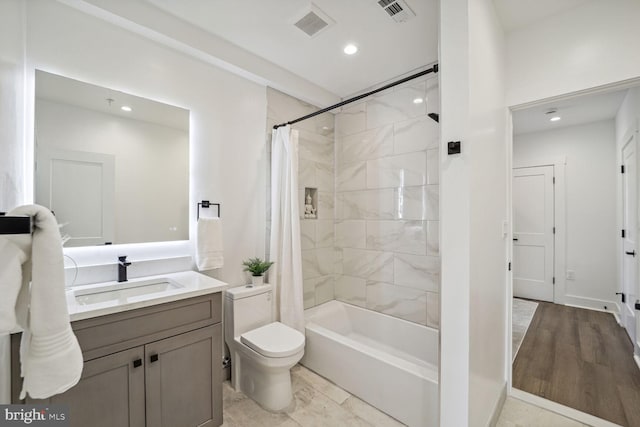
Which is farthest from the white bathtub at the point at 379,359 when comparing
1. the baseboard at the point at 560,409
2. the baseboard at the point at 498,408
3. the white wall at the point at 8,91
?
the white wall at the point at 8,91

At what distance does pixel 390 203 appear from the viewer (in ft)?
8.84

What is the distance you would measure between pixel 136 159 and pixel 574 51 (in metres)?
3.06

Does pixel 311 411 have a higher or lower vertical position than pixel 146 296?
lower

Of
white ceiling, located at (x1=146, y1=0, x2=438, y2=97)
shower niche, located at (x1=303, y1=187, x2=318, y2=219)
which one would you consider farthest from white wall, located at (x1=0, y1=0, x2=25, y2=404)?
shower niche, located at (x1=303, y1=187, x2=318, y2=219)

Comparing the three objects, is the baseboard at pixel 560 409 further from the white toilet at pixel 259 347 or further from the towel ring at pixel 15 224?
the towel ring at pixel 15 224

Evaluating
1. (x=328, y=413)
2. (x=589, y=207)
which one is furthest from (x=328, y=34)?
(x=589, y=207)

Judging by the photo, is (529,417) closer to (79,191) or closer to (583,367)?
(583,367)

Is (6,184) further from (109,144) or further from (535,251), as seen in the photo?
(535,251)

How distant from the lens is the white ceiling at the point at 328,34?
5.86ft

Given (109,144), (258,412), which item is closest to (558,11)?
(109,144)

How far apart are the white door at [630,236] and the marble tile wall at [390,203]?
1.92m

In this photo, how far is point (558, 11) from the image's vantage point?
182cm

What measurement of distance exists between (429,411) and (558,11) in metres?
2.75

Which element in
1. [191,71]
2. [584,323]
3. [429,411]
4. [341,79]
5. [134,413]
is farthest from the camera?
[584,323]
